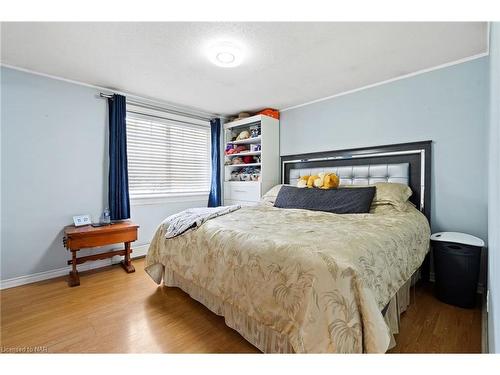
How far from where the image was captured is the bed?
1.00m

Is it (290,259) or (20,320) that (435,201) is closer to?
(290,259)

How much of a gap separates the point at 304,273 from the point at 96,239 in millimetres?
2320

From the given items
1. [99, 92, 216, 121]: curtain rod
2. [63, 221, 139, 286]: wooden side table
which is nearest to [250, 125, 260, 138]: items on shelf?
[99, 92, 216, 121]: curtain rod

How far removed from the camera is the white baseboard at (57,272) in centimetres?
230

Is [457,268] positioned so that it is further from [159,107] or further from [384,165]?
[159,107]

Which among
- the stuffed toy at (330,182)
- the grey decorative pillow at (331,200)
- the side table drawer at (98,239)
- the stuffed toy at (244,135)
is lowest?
the side table drawer at (98,239)

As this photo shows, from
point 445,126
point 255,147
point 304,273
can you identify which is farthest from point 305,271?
point 255,147

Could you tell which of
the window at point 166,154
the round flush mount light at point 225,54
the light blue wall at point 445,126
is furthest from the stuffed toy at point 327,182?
the window at point 166,154

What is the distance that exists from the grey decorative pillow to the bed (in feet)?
0.51

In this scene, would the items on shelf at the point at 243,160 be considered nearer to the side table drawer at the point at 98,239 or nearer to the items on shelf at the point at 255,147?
the items on shelf at the point at 255,147

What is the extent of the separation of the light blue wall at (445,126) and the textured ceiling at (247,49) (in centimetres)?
18

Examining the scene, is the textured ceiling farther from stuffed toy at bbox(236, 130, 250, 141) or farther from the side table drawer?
the side table drawer

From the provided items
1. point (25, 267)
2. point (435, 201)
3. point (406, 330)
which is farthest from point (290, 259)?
point (25, 267)
